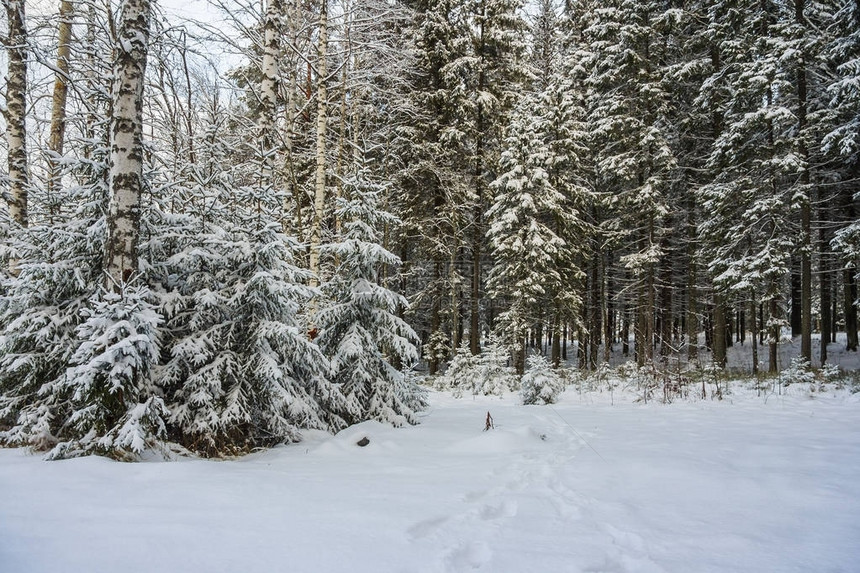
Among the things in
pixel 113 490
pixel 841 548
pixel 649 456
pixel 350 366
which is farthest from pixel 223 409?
pixel 841 548

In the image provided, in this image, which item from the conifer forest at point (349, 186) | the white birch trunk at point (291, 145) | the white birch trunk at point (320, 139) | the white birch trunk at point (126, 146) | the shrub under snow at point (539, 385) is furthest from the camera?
the shrub under snow at point (539, 385)

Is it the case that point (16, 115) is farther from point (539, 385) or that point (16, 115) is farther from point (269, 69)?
point (539, 385)

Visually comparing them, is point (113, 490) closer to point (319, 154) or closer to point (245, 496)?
point (245, 496)

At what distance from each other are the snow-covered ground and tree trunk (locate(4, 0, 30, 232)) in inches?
208

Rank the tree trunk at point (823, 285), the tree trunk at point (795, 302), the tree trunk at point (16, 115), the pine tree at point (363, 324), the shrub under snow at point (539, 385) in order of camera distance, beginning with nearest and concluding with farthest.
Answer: the pine tree at point (363, 324) < the tree trunk at point (16, 115) < the shrub under snow at point (539, 385) < the tree trunk at point (823, 285) < the tree trunk at point (795, 302)

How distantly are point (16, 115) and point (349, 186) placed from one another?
6090 millimetres

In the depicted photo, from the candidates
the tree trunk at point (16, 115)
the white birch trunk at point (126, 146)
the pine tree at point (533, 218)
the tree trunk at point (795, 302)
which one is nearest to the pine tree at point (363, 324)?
the white birch trunk at point (126, 146)

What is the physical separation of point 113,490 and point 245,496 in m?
0.96

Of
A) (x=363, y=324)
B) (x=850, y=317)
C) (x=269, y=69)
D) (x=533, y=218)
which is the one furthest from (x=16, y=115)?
(x=850, y=317)

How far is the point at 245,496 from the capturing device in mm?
3426

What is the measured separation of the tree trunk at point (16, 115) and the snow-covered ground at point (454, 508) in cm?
529

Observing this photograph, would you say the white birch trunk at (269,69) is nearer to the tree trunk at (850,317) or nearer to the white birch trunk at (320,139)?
the white birch trunk at (320,139)

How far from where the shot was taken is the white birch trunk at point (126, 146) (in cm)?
473

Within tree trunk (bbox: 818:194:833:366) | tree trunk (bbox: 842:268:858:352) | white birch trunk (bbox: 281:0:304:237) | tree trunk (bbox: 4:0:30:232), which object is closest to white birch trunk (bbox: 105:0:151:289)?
white birch trunk (bbox: 281:0:304:237)
